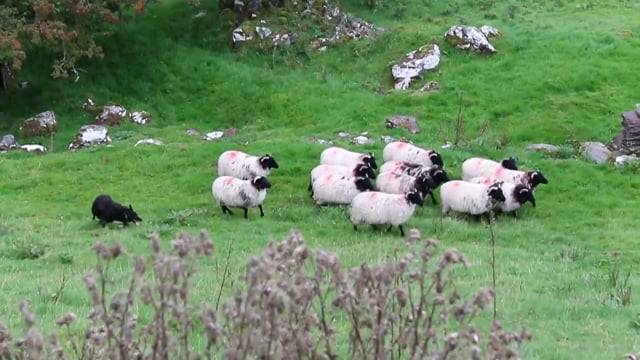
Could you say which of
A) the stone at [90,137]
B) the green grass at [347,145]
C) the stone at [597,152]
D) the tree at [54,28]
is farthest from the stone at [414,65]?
the stone at [90,137]

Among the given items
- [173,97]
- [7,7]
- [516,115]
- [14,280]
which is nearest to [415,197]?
[14,280]

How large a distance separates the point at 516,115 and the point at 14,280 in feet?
55.9

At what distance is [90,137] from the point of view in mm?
25406

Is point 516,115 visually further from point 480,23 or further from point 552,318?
point 552,318

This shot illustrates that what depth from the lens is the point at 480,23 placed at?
104ft

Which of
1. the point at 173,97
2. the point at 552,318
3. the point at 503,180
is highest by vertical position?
the point at 552,318

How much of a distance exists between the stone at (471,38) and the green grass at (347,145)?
1.44ft

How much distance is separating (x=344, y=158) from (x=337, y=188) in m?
2.36

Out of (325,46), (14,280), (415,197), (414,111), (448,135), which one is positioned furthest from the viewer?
(325,46)

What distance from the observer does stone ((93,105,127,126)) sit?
87.9ft

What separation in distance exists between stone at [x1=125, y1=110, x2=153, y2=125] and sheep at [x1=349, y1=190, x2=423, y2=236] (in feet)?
44.8

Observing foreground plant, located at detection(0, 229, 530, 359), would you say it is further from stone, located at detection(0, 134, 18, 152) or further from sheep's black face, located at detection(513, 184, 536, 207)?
stone, located at detection(0, 134, 18, 152)

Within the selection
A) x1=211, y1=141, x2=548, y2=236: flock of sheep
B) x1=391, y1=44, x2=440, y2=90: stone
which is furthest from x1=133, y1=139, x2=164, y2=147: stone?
x1=391, y1=44, x2=440, y2=90: stone

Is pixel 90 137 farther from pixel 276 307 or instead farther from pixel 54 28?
pixel 276 307
